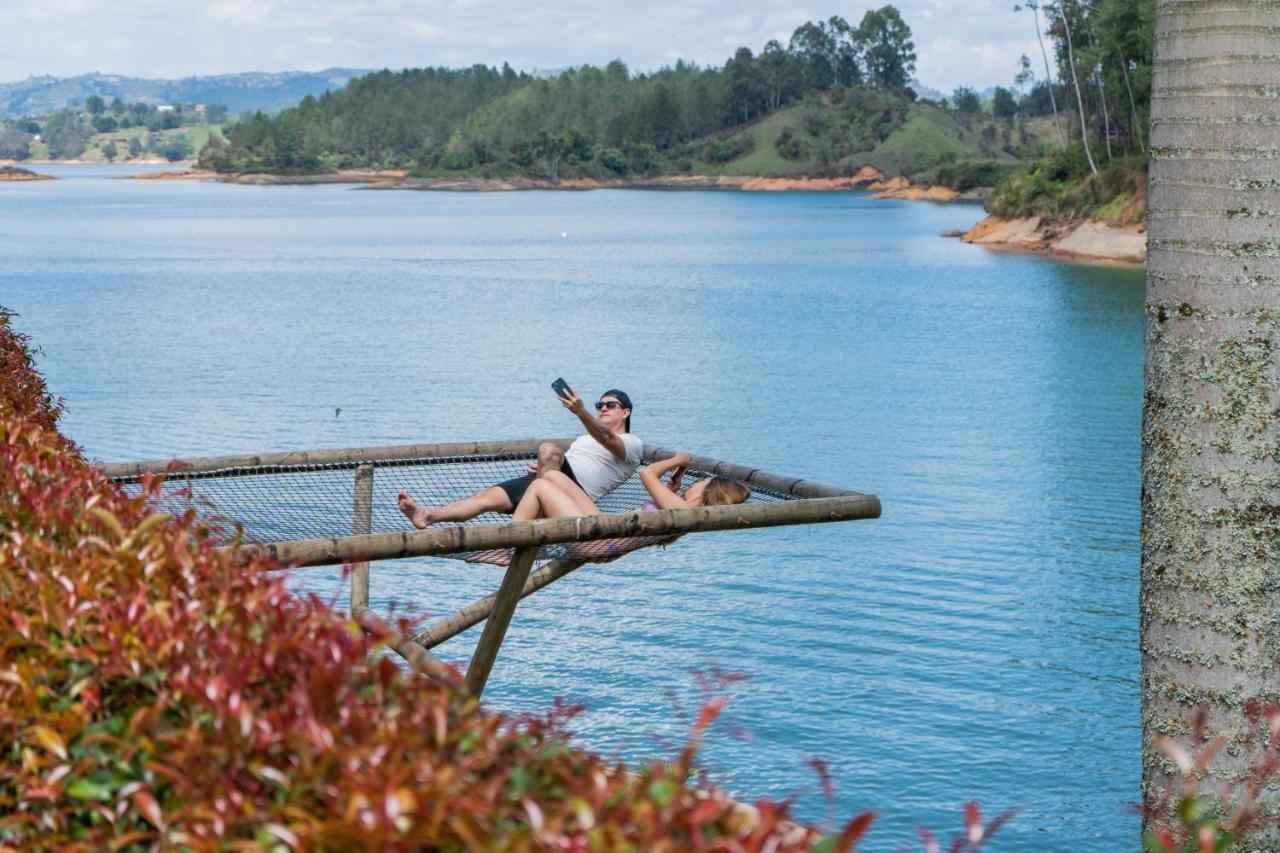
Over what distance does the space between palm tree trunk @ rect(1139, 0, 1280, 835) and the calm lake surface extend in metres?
1.68

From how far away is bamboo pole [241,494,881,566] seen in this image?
6.20 m

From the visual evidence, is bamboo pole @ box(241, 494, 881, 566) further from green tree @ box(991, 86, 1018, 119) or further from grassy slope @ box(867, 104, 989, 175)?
green tree @ box(991, 86, 1018, 119)

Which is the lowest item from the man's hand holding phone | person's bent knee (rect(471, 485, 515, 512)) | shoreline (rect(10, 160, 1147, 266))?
person's bent knee (rect(471, 485, 515, 512))

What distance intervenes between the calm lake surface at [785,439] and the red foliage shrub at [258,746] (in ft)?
5.73

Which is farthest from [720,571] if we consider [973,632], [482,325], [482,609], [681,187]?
[681,187]

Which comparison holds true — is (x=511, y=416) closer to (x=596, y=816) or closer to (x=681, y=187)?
(x=596, y=816)

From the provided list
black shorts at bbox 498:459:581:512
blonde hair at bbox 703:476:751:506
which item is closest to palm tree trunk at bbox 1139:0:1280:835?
blonde hair at bbox 703:476:751:506

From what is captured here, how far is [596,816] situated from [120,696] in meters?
0.90

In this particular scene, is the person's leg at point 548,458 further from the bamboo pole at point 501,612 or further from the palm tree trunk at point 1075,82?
the palm tree trunk at point 1075,82

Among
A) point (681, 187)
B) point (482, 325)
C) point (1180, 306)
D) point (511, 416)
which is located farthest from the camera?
point (681, 187)

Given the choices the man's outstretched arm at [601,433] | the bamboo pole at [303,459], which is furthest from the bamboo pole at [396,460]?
the man's outstretched arm at [601,433]

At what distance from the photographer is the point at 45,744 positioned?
2.36 meters

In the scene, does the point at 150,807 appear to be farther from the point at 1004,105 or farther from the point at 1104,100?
the point at 1004,105

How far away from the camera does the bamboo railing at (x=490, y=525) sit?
6.30 m
